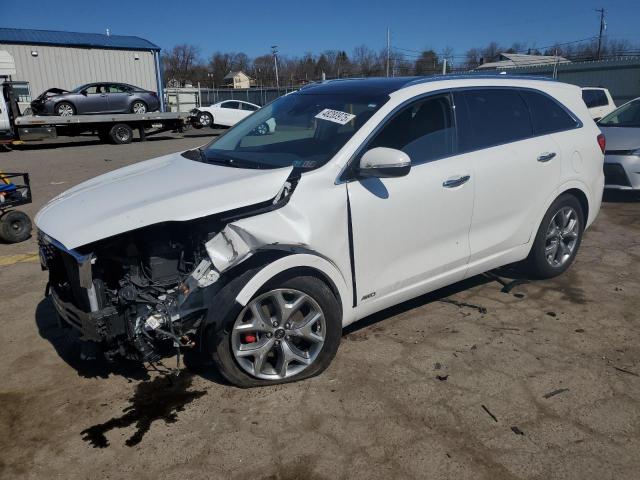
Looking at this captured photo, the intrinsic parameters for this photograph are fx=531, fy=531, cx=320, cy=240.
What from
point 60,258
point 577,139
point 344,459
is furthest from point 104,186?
point 577,139

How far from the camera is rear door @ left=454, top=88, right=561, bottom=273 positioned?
396 centimetres

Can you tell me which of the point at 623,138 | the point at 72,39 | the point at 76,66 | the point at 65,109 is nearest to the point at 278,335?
the point at 623,138

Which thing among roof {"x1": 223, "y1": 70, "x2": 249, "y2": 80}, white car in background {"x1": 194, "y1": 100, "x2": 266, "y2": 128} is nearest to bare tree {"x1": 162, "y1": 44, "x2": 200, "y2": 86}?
roof {"x1": 223, "y1": 70, "x2": 249, "y2": 80}

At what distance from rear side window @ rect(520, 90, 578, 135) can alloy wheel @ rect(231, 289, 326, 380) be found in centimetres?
261

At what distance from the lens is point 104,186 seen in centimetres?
350

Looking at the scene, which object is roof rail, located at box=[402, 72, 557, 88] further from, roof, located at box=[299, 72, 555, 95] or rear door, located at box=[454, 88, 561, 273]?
rear door, located at box=[454, 88, 561, 273]

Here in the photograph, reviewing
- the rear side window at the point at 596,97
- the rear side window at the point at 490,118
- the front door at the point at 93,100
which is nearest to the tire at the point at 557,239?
the rear side window at the point at 490,118

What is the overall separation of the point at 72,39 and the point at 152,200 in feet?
104

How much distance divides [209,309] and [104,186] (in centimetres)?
123

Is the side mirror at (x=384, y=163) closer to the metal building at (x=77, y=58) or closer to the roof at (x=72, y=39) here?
the metal building at (x=77, y=58)

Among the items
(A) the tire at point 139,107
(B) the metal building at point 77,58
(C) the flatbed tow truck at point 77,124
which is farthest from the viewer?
(B) the metal building at point 77,58

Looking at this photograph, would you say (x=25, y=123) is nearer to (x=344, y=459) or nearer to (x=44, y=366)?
(x=44, y=366)

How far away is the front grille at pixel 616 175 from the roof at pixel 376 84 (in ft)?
14.0

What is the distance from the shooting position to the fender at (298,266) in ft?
9.51
